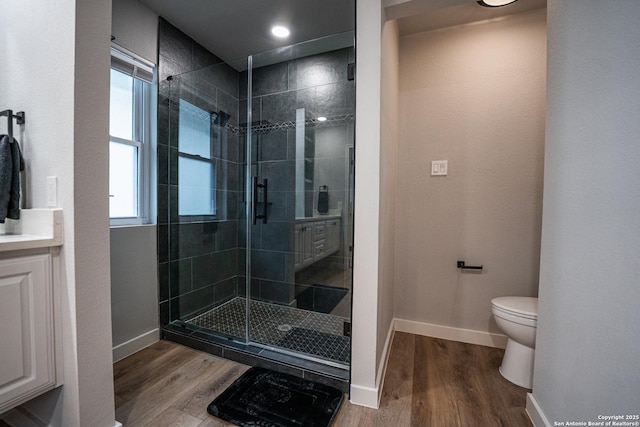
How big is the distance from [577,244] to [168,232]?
2.58 m

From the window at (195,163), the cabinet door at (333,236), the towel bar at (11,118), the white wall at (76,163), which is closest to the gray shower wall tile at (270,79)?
the window at (195,163)

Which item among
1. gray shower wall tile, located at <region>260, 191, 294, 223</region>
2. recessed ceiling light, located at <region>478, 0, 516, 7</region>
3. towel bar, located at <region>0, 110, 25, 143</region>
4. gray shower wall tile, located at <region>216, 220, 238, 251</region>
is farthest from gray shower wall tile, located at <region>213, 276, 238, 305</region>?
recessed ceiling light, located at <region>478, 0, 516, 7</region>

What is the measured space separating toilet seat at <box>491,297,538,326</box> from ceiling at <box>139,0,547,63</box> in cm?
202

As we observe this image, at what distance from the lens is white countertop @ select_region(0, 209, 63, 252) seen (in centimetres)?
101

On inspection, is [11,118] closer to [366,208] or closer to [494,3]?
[366,208]

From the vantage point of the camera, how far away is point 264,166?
2.59m

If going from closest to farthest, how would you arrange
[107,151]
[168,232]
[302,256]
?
[107,151] < [168,232] < [302,256]

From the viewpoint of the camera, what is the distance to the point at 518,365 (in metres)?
1.65

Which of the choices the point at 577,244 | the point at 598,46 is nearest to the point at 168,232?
the point at 577,244

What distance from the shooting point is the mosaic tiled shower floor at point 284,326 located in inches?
74.0

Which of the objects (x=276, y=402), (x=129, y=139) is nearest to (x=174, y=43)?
(x=129, y=139)

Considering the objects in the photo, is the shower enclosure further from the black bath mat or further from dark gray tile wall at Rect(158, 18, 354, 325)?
the black bath mat

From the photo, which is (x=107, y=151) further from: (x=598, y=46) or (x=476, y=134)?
(x=476, y=134)

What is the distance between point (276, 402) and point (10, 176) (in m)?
1.67
